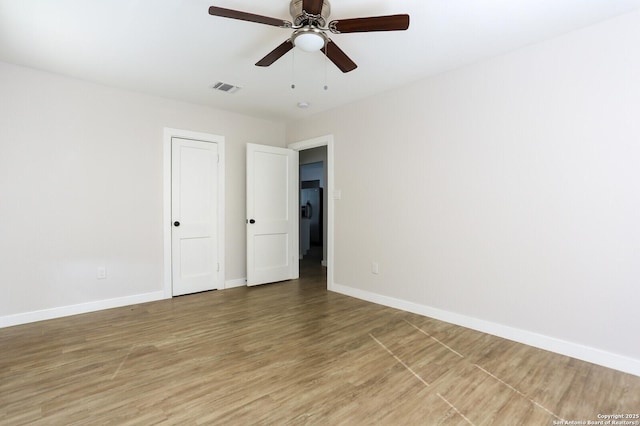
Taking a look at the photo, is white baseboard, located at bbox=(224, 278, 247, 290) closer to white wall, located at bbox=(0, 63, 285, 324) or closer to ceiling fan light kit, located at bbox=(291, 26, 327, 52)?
white wall, located at bbox=(0, 63, 285, 324)

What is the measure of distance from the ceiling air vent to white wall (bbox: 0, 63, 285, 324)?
76cm

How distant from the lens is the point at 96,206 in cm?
362

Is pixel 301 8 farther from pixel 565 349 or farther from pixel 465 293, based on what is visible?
pixel 565 349

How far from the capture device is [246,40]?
265cm

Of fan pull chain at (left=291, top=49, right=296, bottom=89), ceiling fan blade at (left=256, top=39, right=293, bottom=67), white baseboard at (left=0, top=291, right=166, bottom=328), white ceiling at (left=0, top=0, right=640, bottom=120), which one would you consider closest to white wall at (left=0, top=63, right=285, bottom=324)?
white baseboard at (left=0, top=291, right=166, bottom=328)

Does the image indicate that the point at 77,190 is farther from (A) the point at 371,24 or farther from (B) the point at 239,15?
(A) the point at 371,24

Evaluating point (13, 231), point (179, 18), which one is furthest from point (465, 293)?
point (13, 231)

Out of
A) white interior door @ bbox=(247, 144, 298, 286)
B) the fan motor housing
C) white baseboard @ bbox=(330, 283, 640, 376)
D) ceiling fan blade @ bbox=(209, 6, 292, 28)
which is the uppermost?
the fan motor housing

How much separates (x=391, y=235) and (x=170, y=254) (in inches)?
111

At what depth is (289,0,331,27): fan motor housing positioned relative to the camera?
205 cm

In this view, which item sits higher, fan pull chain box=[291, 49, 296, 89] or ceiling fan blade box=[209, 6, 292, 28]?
fan pull chain box=[291, 49, 296, 89]

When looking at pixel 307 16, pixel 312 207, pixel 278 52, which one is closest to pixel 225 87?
pixel 278 52

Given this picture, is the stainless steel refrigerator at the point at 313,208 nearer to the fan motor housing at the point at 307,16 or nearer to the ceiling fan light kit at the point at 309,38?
the ceiling fan light kit at the point at 309,38

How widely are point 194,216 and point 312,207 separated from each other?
4.74 meters
